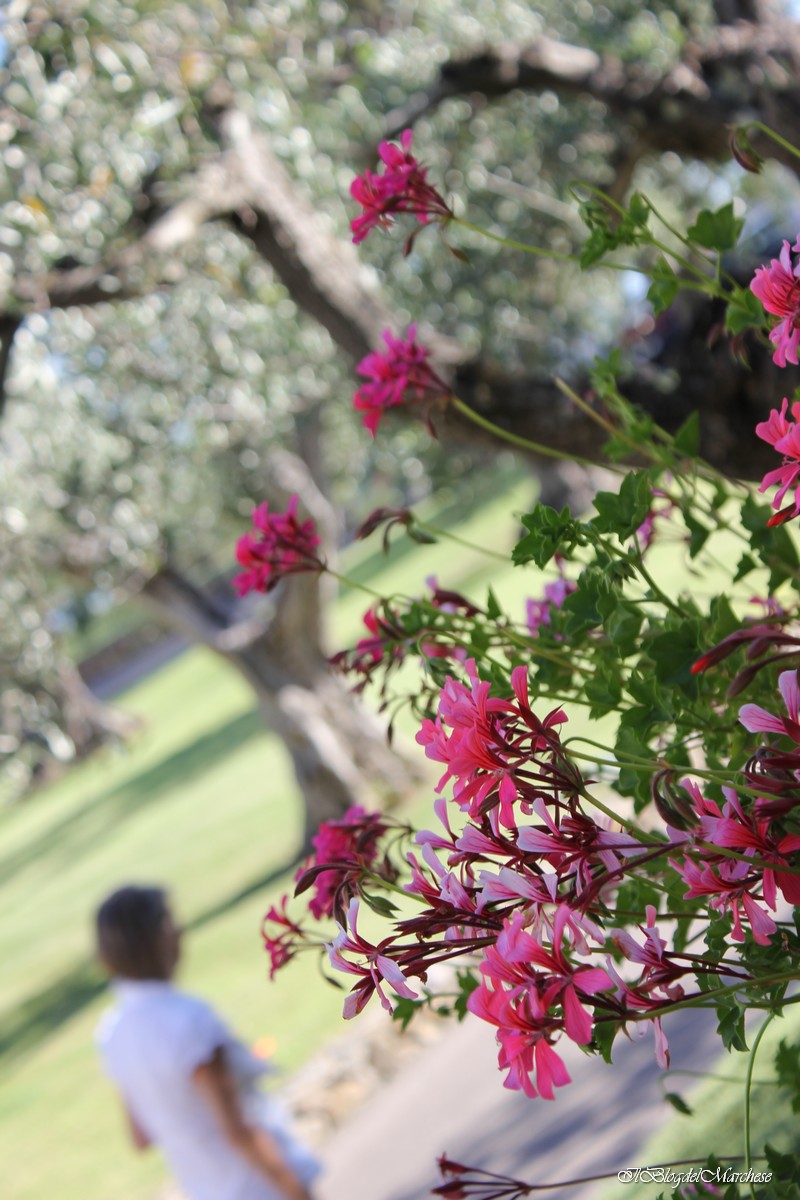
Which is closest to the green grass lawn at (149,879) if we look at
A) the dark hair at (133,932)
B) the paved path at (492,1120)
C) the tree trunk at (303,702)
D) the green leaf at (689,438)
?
the tree trunk at (303,702)

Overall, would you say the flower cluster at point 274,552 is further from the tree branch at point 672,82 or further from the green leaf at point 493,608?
the tree branch at point 672,82

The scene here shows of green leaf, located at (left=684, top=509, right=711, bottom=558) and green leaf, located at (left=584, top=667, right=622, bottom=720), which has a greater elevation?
green leaf, located at (left=684, top=509, right=711, bottom=558)

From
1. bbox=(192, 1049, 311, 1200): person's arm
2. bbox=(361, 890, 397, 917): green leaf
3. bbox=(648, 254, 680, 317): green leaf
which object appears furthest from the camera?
bbox=(192, 1049, 311, 1200): person's arm

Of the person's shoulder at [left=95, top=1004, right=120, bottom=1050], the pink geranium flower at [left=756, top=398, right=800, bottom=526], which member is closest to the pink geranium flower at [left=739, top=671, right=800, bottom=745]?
the pink geranium flower at [left=756, top=398, right=800, bottom=526]

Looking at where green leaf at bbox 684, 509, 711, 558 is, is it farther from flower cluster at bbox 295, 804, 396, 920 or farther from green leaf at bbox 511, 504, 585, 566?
flower cluster at bbox 295, 804, 396, 920

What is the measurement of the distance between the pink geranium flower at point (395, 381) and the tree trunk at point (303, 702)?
9759 millimetres

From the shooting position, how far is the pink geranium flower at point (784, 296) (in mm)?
947

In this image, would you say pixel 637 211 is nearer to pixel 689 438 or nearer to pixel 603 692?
pixel 689 438

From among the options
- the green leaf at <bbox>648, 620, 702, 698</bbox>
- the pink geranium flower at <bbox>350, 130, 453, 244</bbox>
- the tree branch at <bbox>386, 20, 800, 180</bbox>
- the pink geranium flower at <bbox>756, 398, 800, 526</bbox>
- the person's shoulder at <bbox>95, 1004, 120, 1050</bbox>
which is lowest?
the person's shoulder at <bbox>95, 1004, 120, 1050</bbox>

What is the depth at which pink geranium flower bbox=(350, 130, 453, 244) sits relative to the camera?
Answer: 1325 millimetres

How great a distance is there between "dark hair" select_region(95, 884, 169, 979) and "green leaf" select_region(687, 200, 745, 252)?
9.01 ft

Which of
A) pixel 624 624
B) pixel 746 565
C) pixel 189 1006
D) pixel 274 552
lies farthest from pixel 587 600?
pixel 189 1006

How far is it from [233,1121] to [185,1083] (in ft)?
0.53

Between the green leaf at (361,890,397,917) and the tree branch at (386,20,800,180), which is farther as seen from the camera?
the tree branch at (386,20,800,180)
